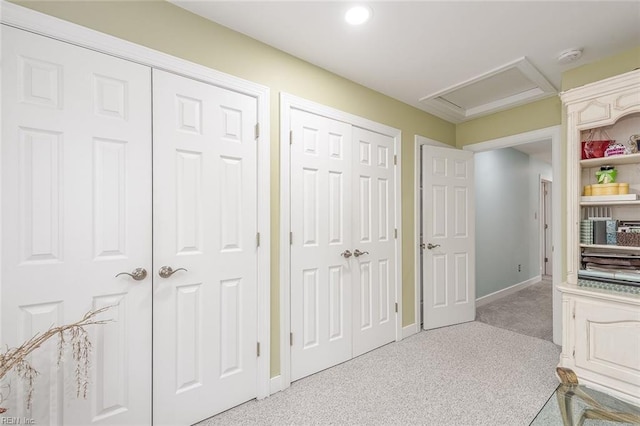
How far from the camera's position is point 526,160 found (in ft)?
17.1

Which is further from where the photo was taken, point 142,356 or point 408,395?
point 408,395

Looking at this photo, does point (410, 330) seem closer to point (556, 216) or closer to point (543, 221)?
point (556, 216)

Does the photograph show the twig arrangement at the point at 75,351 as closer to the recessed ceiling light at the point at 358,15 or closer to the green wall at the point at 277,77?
the green wall at the point at 277,77

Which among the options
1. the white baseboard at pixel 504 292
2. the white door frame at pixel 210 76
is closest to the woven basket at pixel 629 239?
the white baseboard at pixel 504 292

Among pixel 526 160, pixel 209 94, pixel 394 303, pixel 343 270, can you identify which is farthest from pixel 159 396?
pixel 526 160

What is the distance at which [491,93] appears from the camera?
118 inches

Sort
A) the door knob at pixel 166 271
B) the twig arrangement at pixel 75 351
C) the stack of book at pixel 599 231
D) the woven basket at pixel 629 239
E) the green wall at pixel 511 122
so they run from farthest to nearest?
the green wall at pixel 511 122 → the stack of book at pixel 599 231 → the woven basket at pixel 629 239 → the door knob at pixel 166 271 → the twig arrangement at pixel 75 351

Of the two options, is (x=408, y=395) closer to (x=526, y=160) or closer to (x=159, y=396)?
(x=159, y=396)

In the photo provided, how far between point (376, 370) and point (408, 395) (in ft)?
1.23

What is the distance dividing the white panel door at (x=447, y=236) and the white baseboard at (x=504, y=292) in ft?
2.74

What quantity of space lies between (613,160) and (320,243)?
2.24 m

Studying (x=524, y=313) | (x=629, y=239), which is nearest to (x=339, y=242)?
(x=629, y=239)

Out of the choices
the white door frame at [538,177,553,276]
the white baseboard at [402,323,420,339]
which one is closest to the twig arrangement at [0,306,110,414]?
the white baseboard at [402,323,420,339]

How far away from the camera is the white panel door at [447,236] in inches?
125
